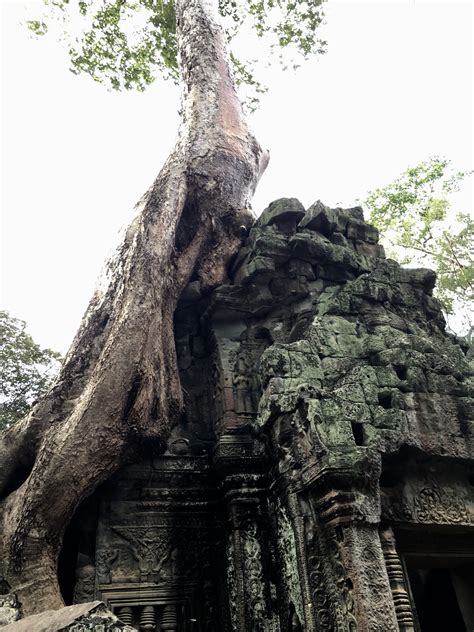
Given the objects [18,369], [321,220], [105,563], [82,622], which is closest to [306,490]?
[105,563]

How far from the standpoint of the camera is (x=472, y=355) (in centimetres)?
488

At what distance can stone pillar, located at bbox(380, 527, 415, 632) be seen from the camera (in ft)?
10.2

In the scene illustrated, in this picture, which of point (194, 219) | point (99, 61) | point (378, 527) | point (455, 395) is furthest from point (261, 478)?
point (99, 61)

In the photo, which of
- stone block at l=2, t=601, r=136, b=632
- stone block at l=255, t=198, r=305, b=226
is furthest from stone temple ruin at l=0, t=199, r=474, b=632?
stone block at l=2, t=601, r=136, b=632

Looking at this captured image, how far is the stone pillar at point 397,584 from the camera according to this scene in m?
3.10

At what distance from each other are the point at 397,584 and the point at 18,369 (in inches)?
237

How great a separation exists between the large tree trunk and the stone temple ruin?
0.39 meters

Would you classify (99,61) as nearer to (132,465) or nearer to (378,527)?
(132,465)

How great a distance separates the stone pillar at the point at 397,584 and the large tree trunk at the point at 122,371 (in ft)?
6.02

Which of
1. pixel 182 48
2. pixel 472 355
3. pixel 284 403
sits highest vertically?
pixel 182 48

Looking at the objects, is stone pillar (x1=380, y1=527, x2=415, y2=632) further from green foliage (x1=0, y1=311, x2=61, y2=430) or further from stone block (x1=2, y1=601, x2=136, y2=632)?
green foliage (x1=0, y1=311, x2=61, y2=430)

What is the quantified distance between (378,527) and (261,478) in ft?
3.32

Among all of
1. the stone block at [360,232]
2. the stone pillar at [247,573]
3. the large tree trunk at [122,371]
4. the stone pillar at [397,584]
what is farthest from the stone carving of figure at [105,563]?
the stone block at [360,232]

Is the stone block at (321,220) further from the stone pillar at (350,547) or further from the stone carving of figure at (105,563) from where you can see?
the stone carving of figure at (105,563)
